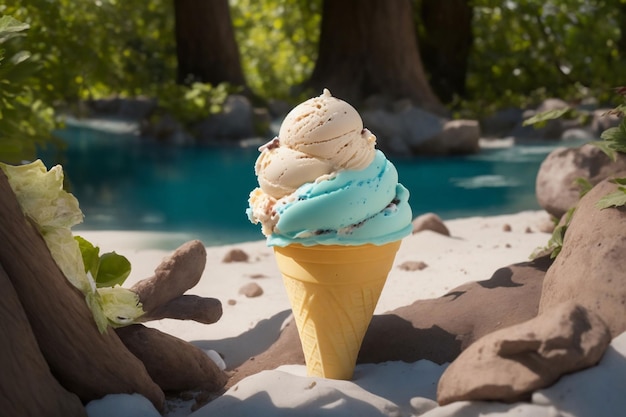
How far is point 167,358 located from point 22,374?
2.95 ft

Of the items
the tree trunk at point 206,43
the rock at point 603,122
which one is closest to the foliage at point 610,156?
the rock at point 603,122

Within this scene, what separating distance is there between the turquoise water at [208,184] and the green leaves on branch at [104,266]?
13.0 ft

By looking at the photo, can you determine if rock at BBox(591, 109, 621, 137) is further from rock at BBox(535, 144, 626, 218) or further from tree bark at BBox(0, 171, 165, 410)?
tree bark at BBox(0, 171, 165, 410)

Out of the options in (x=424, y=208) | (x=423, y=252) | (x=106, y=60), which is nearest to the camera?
(x=423, y=252)

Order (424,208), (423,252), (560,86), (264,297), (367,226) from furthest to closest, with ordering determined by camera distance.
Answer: (560,86) < (424,208) < (423,252) < (264,297) < (367,226)

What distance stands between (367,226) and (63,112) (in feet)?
51.5

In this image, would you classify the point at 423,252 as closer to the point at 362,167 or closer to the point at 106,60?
the point at 362,167

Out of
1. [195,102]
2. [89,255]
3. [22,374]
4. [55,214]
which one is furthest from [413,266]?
[195,102]

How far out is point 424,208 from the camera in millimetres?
9820

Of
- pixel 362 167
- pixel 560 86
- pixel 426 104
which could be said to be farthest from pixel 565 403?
pixel 560 86

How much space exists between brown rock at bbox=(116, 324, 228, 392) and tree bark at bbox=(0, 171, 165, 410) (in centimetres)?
33

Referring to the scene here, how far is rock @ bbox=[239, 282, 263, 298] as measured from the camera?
17.7 ft

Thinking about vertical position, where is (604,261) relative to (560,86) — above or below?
above

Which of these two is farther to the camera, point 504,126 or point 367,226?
point 504,126
